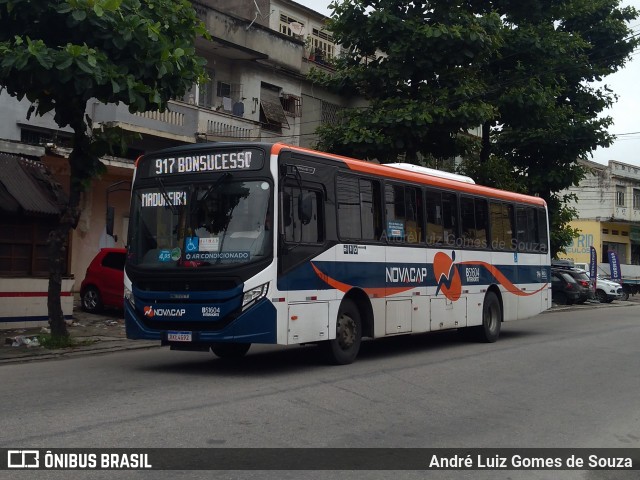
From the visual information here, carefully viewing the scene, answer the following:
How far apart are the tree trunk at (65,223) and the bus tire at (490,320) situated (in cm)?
851

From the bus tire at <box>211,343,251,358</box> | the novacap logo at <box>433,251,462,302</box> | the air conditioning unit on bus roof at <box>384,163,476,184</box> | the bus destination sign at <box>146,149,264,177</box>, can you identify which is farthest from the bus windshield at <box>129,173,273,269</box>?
the novacap logo at <box>433,251,462,302</box>

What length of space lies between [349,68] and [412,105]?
3191 mm

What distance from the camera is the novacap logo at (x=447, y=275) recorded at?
1471cm

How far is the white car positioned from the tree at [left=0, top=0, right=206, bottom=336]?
30263 mm

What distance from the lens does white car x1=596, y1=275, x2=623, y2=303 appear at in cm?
3828

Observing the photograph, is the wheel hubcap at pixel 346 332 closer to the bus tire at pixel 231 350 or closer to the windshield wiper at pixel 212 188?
the bus tire at pixel 231 350

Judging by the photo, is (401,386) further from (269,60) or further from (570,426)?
(269,60)

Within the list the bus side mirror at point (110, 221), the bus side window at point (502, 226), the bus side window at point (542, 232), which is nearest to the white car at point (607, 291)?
the bus side window at point (542, 232)

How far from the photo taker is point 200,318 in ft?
35.1

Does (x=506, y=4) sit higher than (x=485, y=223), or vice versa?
(x=506, y=4)

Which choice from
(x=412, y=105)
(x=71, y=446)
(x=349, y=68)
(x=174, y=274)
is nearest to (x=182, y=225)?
(x=174, y=274)

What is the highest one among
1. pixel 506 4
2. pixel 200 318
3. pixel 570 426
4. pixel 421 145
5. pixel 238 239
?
pixel 506 4

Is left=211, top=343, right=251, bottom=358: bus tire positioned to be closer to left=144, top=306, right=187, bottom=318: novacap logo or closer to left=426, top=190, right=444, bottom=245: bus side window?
left=144, top=306, right=187, bottom=318: novacap logo

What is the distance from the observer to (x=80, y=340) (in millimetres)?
14922
